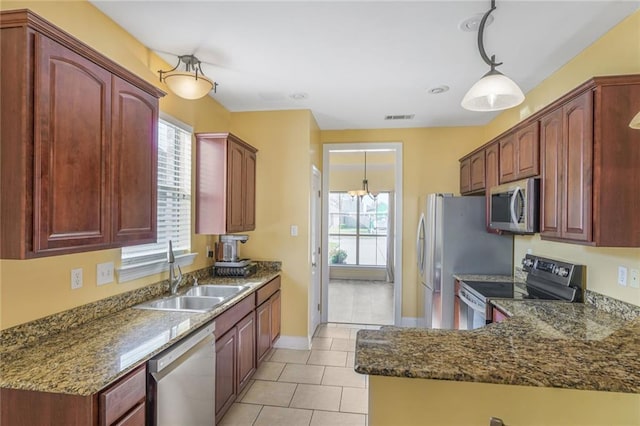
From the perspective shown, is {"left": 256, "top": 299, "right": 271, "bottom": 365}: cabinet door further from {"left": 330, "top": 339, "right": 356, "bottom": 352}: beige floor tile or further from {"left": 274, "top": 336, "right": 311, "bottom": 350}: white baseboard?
{"left": 330, "top": 339, "right": 356, "bottom": 352}: beige floor tile

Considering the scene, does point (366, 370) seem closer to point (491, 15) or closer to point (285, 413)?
point (285, 413)

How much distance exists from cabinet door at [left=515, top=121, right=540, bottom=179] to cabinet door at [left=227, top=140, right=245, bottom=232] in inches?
102

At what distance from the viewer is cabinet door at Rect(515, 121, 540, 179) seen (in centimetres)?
257

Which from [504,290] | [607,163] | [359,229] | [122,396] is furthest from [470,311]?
[359,229]

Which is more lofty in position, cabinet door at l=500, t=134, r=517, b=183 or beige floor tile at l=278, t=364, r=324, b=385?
cabinet door at l=500, t=134, r=517, b=183

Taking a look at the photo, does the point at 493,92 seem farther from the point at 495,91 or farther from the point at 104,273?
the point at 104,273

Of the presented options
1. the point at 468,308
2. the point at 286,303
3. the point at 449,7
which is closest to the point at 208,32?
the point at 449,7

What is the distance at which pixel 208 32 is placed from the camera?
88.5 inches

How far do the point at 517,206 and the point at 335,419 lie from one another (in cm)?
224

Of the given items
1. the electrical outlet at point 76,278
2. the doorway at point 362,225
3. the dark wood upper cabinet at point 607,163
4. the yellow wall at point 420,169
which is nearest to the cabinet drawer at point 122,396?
Answer: the electrical outlet at point 76,278

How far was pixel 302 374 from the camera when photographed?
322cm

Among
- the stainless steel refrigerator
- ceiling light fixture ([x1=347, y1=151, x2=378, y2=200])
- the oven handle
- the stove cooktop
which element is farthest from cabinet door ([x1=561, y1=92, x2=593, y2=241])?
ceiling light fixture ([x1=347, y1=151, x2=378, y2=200])

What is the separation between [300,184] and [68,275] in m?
2.46

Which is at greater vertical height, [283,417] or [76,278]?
[76,278]
